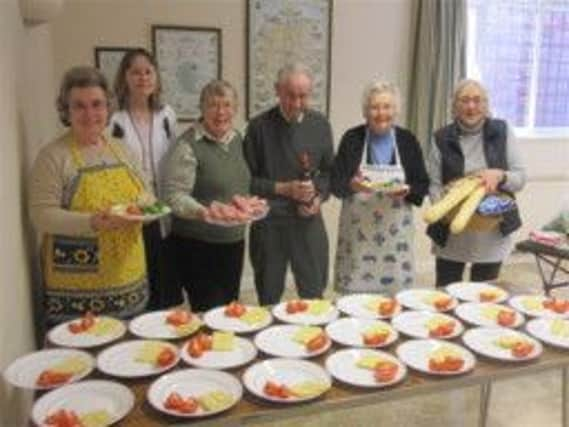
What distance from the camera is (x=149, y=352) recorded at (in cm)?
168

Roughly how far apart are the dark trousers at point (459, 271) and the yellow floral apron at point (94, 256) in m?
1.40

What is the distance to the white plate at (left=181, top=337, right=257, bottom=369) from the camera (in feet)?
5.37

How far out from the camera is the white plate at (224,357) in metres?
1.64

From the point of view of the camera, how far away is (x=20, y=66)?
222 centimetres

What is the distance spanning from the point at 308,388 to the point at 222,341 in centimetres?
30

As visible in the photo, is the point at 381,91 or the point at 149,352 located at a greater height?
the point at 381,91

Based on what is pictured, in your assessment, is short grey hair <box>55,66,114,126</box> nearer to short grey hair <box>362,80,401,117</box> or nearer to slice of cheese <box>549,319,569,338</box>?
short grey hair <box>362,80,401,117</box>

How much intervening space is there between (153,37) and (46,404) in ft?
8.48

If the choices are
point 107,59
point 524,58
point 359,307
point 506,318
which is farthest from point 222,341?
point 524,58

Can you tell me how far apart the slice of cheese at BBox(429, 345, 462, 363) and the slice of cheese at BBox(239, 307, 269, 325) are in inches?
19.4

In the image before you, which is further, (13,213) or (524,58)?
(524,58)

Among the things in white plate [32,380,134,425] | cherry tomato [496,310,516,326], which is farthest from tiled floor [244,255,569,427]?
white plate [32,380,134,425]

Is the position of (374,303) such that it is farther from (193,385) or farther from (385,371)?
(193,385)

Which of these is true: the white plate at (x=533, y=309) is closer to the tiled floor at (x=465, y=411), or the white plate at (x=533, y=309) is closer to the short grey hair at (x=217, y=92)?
the tiled floor at (x=465, y=411)
